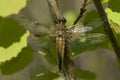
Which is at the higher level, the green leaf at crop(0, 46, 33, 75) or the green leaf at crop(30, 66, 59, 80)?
the green leaf at crop(0, 46, 33, 75)

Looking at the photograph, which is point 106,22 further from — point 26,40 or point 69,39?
point 26,40

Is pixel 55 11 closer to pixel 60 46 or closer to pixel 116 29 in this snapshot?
pixel 60 46

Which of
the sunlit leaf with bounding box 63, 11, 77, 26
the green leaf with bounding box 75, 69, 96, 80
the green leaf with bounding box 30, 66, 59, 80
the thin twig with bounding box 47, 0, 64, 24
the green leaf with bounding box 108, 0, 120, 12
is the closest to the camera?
the thin twig with bounding box 47, 0, 64, 24

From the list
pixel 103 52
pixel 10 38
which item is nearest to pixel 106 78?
pixel 103 52

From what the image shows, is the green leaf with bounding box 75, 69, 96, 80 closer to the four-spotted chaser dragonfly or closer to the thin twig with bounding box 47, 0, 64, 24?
the four-spotted chaser dragonfly

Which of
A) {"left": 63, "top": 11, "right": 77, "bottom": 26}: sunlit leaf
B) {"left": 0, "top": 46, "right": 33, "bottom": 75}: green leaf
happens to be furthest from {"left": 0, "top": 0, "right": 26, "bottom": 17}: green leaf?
{"left": 63, "top": 11, "right": 77, "bottom": 26}: sunlit leaf

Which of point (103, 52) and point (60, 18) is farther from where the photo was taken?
point (103, 52)

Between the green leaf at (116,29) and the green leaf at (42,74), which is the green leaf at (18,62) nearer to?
the green leaf at (42,74)
